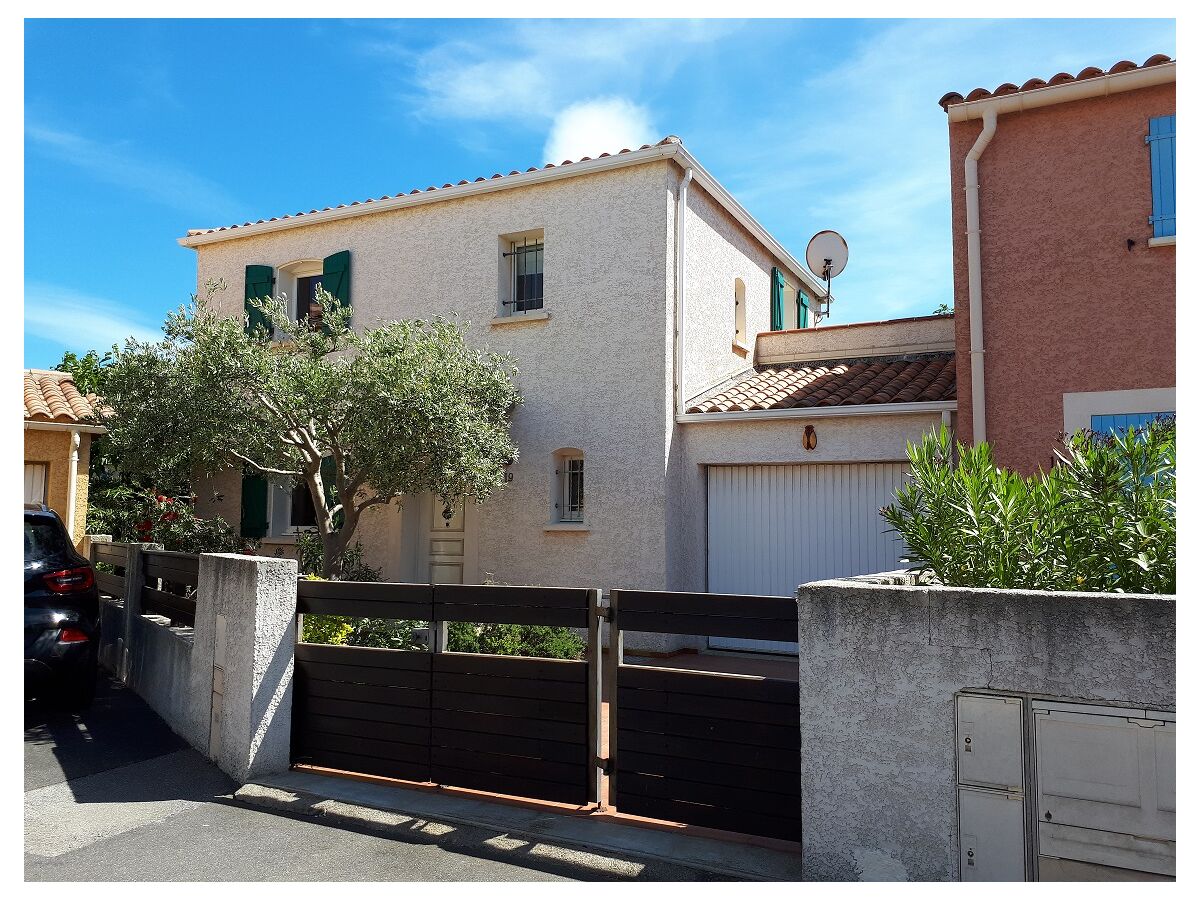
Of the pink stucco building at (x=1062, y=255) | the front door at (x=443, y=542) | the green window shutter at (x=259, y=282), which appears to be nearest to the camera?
the pink stucco building at (x=1062, y=255)

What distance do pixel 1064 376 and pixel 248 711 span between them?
27.3 feet

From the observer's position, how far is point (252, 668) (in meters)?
6.12

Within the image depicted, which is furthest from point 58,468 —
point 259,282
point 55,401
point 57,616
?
point 57,616

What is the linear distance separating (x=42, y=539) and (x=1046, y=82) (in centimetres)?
1087

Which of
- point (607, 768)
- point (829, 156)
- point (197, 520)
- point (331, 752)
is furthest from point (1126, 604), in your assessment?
point (197, 520)

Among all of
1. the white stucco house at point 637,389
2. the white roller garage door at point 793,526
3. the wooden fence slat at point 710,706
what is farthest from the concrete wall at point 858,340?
the wooden fence slat at point 710,706

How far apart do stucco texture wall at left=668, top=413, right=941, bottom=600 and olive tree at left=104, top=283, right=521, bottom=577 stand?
232 cm

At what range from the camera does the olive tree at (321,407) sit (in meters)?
9.86

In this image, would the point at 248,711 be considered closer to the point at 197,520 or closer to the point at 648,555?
the point at 648,555

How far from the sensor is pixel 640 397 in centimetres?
1124

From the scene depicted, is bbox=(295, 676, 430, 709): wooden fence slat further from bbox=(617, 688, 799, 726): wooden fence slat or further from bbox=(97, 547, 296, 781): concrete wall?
bbox=(617, 688, 799, 726): wooden fence slat

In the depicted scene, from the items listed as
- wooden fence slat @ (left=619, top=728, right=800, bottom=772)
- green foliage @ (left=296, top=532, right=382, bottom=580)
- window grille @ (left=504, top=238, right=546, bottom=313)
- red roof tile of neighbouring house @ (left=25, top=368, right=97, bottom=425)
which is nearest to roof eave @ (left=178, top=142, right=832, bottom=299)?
window grille @ (left=504, top=238, right=546, bottom=313)

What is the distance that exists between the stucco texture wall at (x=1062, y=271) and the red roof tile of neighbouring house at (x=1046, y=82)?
278mm

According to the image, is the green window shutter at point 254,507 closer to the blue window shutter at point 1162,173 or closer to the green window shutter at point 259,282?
the green window shutter at point 259,282
